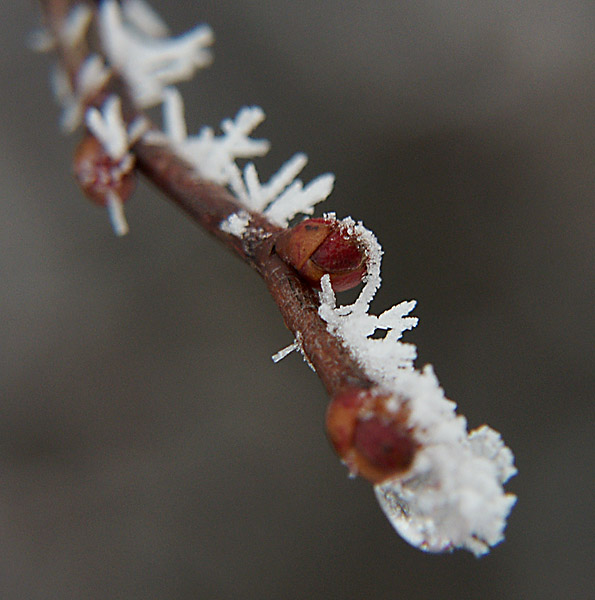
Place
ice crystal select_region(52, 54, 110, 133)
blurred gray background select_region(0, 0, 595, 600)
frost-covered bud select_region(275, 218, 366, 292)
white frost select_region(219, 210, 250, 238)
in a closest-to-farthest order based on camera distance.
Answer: frost-covered bud select_region(275, 218, 366, 292) < white frost select_region(219, 210, 250, 238) < ice crystal select_region(52, 54, 110, 133) < blurred gray background select_region(0, 0, 595, 600)

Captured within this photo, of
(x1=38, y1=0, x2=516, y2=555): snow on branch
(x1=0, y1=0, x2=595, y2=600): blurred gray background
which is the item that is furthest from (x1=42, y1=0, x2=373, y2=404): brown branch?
(x1=0, y1=0, x2=595, y2=600): blurred gray background

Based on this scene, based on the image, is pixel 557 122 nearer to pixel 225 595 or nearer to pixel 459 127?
pixel 459 127

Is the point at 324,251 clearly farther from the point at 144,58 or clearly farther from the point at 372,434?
the point at 144,58

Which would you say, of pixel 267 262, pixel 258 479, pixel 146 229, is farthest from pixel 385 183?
pixel 267 262

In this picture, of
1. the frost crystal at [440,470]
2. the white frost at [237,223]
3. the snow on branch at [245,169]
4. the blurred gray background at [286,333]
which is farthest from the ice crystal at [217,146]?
the blurred gray background at [286,333]

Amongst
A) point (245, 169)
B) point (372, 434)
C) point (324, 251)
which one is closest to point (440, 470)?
point (372, 434)

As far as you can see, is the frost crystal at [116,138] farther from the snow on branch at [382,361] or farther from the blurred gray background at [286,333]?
the blurred gray background at [286,333]

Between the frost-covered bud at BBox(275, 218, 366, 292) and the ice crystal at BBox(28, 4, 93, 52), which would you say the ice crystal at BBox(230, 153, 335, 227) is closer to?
the frost-covered bud at BBox(275, 218, 366, 292)
